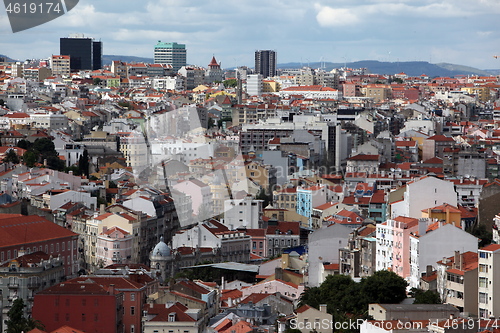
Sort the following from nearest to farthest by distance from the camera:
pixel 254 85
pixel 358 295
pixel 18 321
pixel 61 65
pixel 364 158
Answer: pixel 358 295
pixel 18 321
pixel 364 158
pixel 254 85
pixel 61 65

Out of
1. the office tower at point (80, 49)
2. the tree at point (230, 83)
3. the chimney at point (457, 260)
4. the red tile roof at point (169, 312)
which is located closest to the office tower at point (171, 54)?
the office tower at point (80, 49)

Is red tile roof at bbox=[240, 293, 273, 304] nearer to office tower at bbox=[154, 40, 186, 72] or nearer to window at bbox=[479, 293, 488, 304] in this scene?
window at bbox=[479, 293, 488, 304]

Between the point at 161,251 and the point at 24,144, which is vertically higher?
the point at 24,144

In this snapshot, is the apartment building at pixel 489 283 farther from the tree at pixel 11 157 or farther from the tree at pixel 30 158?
the tree at pixel 11 157

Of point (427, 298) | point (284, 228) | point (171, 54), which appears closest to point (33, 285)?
A: point (427, 298)

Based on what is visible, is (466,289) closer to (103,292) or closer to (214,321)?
(214,321)

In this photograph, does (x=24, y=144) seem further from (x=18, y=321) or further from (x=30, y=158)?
(x=18, y=321)

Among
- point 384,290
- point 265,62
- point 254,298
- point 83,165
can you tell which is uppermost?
point 265,62

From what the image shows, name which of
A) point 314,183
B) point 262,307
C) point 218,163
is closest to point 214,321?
point 262,307
